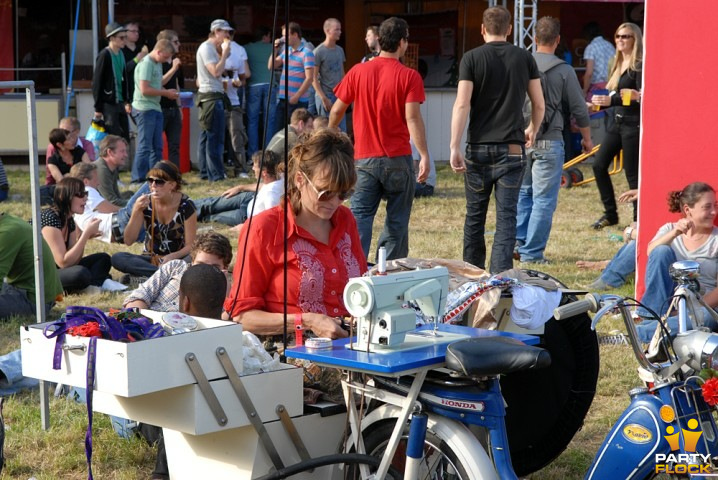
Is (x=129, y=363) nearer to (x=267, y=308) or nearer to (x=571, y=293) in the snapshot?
(x=267, y=308)

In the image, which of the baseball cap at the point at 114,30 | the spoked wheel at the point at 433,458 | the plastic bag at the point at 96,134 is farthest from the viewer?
the baseball cap at the point at 114,30

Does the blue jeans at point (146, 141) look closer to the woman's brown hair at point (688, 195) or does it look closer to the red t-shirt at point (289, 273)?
the woman's brown hair at point (688, 195)

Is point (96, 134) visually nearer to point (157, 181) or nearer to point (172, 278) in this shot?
point (157, 181)

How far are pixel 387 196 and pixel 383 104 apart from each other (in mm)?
625

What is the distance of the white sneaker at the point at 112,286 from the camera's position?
24.3 feet

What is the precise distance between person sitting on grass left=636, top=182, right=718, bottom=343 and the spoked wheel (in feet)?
9.49

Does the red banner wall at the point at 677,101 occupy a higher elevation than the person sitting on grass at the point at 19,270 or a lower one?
higher

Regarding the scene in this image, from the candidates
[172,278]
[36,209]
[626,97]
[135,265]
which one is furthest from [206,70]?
[36,209]

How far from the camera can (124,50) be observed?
1235cm

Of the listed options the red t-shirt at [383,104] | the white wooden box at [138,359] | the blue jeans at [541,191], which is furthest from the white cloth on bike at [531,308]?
the blue jeans at [541,191]

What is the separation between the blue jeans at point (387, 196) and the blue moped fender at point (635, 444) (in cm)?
367

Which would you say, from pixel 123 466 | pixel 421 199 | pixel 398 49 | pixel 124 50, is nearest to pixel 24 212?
pixel 124 50

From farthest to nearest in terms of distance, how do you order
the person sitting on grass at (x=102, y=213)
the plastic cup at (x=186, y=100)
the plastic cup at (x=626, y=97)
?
1. the plastic cup at (x=186, y=100)
2. the plastic cup at (x=626, y=97)
3. the person sitting on grass at (x=102, y=213)

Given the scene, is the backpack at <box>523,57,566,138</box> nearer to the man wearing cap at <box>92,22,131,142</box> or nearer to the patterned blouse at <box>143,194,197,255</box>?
the patterned blouse at <box>143,194,197,255</box>
